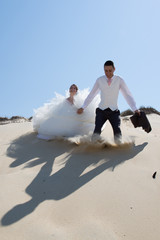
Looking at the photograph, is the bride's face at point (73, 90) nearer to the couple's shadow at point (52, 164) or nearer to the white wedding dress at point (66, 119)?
the white wedding dress at point (66, 119)

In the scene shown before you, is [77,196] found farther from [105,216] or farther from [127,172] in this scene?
[127,172]

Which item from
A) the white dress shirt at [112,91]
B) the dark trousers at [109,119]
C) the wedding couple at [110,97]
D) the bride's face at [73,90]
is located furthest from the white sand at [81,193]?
the bride's face at [73,90]

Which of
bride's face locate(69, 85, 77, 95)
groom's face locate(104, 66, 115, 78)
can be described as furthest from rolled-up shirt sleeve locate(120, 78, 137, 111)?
bride's face locate(69, 85, 77, 95)

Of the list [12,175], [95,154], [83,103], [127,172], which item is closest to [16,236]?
[12,175]

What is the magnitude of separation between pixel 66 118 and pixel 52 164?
1.55 metres

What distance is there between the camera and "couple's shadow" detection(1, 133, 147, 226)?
2794mm

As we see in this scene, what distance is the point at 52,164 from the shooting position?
12.7 feet

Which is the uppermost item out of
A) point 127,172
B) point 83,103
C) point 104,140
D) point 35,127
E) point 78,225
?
point 83,103

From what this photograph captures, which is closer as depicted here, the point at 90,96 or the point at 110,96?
the point at 110,96

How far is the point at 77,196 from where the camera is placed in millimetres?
2828

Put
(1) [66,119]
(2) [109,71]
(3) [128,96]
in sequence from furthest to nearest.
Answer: (1) [66,119]
(3) [128,96]
(2) [109,71]

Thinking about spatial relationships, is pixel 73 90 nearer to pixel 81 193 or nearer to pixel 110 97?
pixel 110 97

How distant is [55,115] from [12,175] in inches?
85.2

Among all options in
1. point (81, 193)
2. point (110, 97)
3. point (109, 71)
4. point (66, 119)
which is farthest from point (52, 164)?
point (109, 71)
